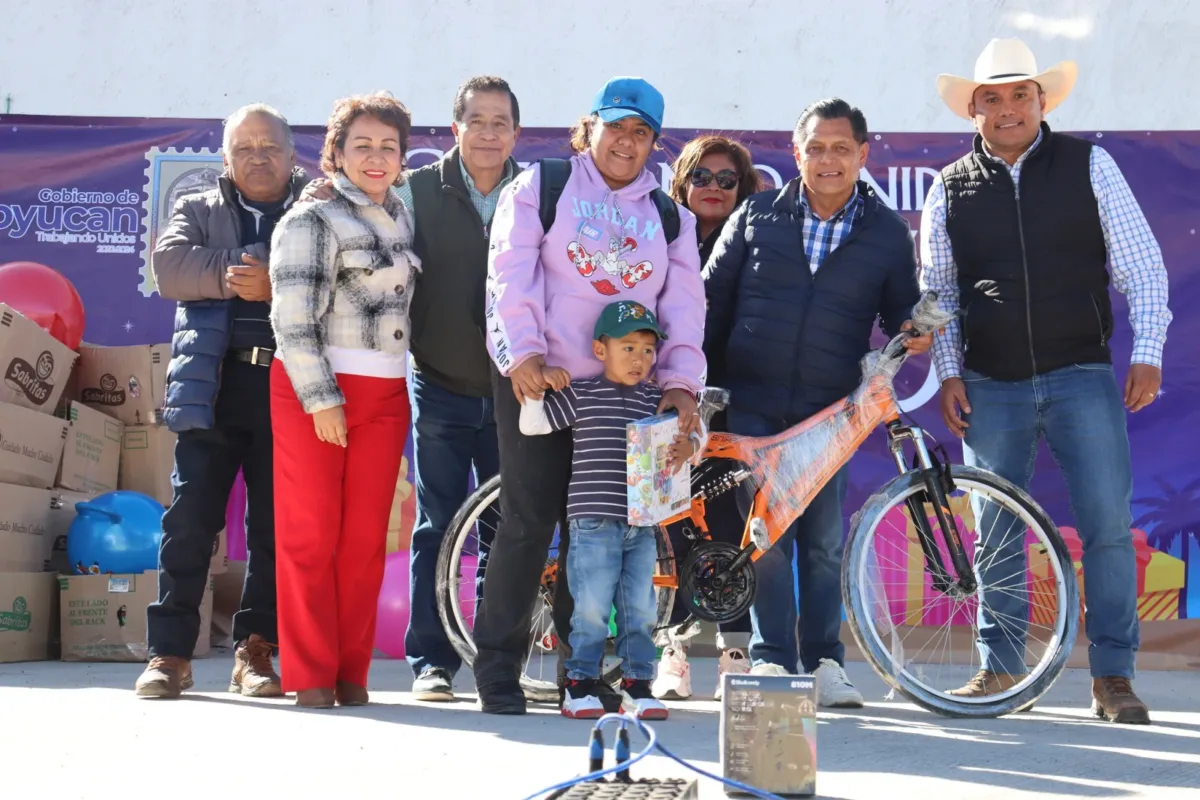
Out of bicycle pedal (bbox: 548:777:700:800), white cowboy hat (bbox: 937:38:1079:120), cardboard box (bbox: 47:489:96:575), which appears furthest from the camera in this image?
cardboard box (bbox: 47:489:96:575)

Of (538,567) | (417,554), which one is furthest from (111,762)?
(417,554)

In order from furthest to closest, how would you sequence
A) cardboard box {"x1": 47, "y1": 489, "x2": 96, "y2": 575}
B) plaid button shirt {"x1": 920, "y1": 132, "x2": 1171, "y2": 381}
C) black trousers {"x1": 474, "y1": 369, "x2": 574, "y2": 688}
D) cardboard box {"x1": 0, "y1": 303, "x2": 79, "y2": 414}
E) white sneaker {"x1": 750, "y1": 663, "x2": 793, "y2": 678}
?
1. cardboard box {"x1": 47, "y1": 489, "x2": 96, "y2": 575}
2. cardboard box {"x1": 0, "y1": 303, "x2": 79, "y2": 414}
3. plaid button shirt {"x1": 920, "y1": 132, "x2": 1171, "y2": 381}
4. white sneaker {"x1": 750, "y1": 663, "x2": 793, "y2": 678}
5. black trousers {"x1": 474, "y1": 369, "x2": 574, "y2": 688}

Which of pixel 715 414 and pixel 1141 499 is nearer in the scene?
pixel 715 414

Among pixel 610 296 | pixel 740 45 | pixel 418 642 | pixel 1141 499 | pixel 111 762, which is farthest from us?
pixel 740 45

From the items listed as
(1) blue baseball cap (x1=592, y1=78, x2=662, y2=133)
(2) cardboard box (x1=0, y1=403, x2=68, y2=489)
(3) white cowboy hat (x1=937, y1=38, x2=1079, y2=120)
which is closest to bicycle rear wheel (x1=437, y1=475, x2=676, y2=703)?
(1) blue baseball cap (x1=592, y1=78, x2=662, y2=133)

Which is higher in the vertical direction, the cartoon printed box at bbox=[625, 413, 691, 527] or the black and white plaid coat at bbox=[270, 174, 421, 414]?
the black and white plaid coat at bbox=[270, 174, 421, 414]

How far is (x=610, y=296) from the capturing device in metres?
3.76

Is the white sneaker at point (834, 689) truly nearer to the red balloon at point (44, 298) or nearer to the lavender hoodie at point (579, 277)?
the lavender hoodie at point (579, 277)

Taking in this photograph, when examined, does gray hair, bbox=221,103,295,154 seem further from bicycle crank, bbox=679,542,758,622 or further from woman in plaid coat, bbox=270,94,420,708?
bicycle crank, bbox=679,542,758,622

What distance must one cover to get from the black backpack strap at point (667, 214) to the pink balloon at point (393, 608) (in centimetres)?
214

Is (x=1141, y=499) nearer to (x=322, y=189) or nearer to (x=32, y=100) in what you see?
(x=322, y=189)

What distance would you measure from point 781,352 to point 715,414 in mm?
326

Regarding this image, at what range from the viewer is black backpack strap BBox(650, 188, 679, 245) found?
3.89 m

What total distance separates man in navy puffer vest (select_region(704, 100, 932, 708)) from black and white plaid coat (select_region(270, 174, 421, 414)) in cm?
98
